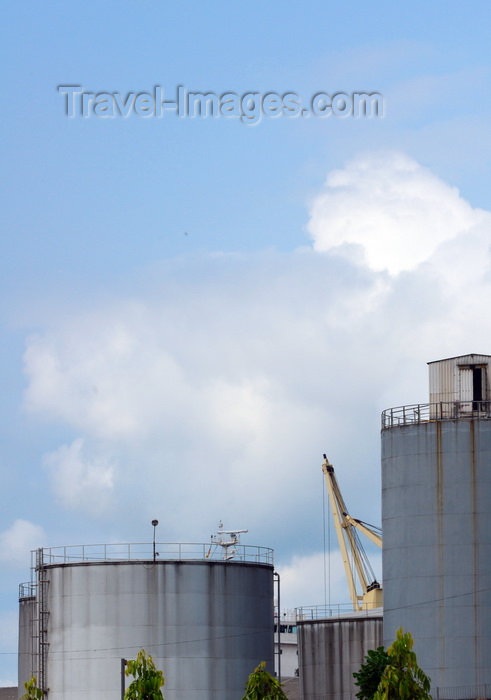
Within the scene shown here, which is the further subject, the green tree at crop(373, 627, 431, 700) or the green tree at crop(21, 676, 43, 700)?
the green tree at crop(21, 676, 43, 700)

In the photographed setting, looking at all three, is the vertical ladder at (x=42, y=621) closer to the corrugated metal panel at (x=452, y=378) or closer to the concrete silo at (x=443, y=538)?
the concrete silo at (x=443, y=538)

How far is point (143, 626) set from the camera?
68812mm

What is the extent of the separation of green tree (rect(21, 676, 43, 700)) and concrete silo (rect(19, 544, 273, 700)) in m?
1.96

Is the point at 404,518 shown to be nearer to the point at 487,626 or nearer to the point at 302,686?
the point at 487,626

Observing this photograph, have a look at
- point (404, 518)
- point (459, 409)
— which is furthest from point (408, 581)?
point (459, 409)

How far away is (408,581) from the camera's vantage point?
215 ft

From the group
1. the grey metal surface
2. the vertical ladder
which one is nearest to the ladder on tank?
the vertical ladder

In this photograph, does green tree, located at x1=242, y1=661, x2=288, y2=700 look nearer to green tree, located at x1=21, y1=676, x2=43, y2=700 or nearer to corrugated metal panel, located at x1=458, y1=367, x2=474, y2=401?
green tree, located at x1=21, y1=676, x2=43, y2=700

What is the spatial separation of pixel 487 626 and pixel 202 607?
1377 cm

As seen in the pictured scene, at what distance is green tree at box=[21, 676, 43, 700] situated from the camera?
2564 inches

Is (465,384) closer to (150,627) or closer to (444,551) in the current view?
(444,551)

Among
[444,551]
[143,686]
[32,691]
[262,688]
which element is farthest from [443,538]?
[32,691]

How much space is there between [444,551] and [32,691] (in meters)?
18.9

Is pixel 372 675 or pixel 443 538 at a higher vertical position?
pixel 443 538
